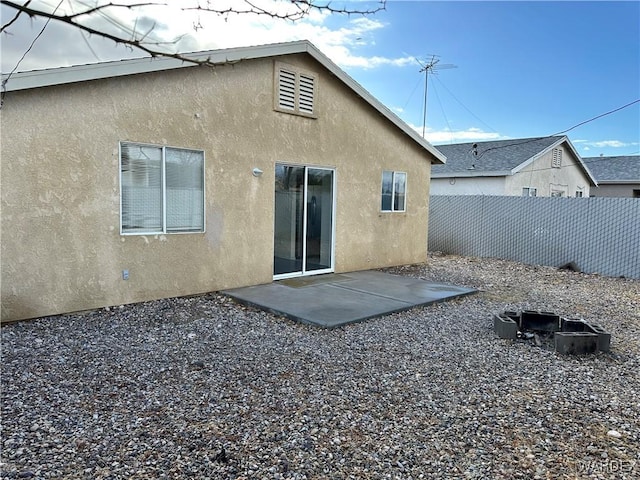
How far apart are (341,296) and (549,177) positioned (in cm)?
1552

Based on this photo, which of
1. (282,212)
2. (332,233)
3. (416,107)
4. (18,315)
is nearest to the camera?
(18,315)


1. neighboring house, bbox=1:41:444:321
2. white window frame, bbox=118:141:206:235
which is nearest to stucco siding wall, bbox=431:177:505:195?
neighboring house, bbox=1:41:444:321

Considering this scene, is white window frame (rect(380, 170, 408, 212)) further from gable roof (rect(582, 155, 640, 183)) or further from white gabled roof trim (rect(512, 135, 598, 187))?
gable roof (rect(582, 155, 640, 183))

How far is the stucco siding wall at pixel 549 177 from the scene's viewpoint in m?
17.2

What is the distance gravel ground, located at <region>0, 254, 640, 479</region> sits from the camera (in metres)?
2.78

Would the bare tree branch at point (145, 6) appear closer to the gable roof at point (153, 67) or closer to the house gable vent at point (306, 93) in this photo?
the gable roof at point (153, 67)

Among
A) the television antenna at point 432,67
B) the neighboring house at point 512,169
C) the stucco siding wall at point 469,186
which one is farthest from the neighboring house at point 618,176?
the television antenna at point 432,67

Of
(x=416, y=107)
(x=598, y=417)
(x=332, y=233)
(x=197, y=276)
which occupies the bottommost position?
(x=598, y=417)

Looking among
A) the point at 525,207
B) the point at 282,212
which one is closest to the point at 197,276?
the point at 282,212

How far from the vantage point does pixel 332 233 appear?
371 inches

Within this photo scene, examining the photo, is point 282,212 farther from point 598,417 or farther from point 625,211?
point 625,211

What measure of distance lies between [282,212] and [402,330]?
3732 mm

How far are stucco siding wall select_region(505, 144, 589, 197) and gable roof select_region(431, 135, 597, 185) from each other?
0.97 ft

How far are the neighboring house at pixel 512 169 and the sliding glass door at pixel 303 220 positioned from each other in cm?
1018
